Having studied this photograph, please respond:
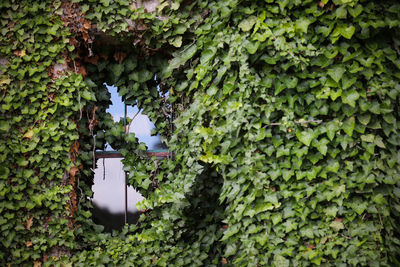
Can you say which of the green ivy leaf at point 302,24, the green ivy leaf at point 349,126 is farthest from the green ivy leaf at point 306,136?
the green ivy leaf at point 302,24

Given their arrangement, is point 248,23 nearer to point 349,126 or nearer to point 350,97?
point 350,97

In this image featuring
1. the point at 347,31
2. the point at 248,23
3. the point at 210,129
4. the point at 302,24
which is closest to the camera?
the point at 347,31

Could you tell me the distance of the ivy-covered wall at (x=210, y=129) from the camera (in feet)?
8.22

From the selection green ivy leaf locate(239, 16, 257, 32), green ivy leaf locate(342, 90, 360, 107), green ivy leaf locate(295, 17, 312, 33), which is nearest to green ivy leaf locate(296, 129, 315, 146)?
green ivy leaf locate(342, 90, 360, 107)

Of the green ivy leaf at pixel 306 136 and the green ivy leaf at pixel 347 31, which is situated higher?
the green ivy leaf at pixel 347 31

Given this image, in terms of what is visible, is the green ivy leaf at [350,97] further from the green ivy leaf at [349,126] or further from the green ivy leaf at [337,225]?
the green ivy leaf at [337,225]

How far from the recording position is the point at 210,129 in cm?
294

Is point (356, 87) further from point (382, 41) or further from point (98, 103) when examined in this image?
point (98, 103)

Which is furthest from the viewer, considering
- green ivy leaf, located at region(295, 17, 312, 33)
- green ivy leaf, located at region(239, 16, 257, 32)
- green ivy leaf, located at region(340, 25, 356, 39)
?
green ivy leaf, located at region(239, 16, 257, 32)

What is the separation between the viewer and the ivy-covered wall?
2506 millimetres

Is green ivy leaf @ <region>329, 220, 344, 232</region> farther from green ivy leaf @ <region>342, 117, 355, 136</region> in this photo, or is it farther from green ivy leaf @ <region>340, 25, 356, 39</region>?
green ivy leaf @ <region>340, 25, 356, 39</region>

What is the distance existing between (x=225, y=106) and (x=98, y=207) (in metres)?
1.80

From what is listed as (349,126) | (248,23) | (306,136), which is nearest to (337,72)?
(349,126)

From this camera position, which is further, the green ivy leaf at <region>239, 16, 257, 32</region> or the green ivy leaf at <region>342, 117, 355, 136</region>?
the green ivy leaf at <region>239, 16, 257, 32</region>
